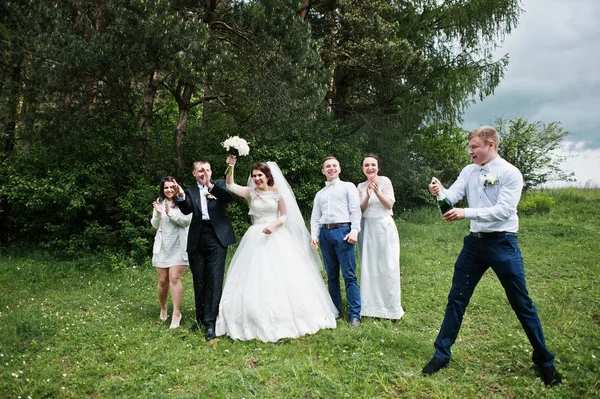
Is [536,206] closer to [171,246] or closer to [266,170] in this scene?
[266,170]

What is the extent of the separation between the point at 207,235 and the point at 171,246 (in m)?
0.78

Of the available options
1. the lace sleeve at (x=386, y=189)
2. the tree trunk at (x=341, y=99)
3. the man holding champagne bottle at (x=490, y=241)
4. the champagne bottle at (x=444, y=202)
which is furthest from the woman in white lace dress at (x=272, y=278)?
the tree trunk at (x=341, y=99)

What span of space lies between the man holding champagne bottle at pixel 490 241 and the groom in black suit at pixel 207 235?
9.16 feet

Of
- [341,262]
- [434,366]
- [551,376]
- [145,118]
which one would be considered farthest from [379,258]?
[145,118]

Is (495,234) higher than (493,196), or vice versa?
(493,196)

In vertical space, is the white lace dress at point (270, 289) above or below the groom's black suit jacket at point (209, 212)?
below

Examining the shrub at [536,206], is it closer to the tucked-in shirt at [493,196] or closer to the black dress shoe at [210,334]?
the tucked-in shirt at [493,196]

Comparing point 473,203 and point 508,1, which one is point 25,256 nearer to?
point 473,203

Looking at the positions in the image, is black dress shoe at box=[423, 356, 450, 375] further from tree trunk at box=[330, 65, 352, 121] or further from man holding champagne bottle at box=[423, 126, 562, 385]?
tree trunk at box=[330, 65, 352, 121]

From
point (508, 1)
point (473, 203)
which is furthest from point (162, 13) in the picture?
point (508, 1)

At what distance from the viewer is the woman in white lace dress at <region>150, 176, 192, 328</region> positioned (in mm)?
6195

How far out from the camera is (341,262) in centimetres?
612

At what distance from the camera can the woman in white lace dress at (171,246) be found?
620cm

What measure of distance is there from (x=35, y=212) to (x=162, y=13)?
24.5ft
